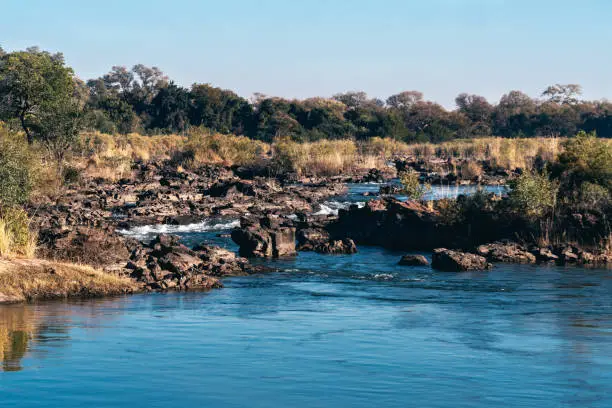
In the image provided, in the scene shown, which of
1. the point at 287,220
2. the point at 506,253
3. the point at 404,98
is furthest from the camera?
the point at 404,98

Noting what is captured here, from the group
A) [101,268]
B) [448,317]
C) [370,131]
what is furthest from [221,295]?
[370,131]

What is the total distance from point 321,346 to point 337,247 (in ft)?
50.2

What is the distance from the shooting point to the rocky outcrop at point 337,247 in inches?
A: 1257

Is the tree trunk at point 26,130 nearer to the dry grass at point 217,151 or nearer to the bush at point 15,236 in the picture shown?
the dry grass at point 217,151

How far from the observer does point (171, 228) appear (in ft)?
123

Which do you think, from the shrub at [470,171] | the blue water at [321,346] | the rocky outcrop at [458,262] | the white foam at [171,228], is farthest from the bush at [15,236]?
the shrub at [470,171]

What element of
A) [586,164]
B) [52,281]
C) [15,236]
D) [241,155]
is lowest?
[52,281]

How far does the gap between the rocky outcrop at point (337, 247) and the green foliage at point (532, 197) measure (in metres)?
6.41

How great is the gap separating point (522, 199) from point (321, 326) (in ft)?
52.4

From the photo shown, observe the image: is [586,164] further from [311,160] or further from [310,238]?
[311,160]

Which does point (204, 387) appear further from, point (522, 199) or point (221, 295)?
point (522, 199)

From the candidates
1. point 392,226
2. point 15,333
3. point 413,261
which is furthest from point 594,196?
point 15,333

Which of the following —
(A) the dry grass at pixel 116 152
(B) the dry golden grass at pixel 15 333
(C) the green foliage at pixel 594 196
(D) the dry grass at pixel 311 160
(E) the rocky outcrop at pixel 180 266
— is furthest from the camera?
(D) the dry grass at pixel 311 160

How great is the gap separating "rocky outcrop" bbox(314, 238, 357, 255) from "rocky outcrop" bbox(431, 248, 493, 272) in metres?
4.45
